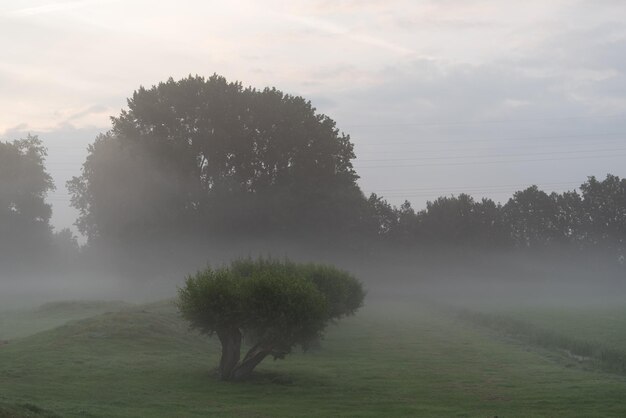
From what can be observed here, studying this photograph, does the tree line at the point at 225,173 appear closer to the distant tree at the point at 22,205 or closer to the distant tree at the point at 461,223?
the distant tree at the point at 22,205

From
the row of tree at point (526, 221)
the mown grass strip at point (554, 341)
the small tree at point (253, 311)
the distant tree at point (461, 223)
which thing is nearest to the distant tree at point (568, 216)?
the row of tree at point (526, 221)

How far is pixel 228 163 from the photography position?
289ft

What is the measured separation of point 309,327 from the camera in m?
33.8

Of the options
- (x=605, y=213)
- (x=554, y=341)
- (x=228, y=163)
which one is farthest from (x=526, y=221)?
(x=554, y=341)

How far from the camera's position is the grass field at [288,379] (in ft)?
86.7

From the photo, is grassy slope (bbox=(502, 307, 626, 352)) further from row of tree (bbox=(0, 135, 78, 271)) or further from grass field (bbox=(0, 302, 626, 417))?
row of tree (bbox=(0, 135, 78, 271))

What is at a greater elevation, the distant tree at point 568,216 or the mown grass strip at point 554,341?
the distant tree at point 568,216

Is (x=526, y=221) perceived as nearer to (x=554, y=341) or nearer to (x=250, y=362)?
(x=554, y=341)

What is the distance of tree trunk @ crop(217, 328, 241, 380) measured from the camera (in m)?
33.5

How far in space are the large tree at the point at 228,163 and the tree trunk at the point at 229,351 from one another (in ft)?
164

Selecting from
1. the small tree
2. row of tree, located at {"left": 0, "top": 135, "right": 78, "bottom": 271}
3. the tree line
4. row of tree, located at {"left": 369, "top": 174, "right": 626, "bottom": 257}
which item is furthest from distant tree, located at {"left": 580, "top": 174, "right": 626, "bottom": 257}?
the small tree

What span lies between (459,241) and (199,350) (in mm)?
94335

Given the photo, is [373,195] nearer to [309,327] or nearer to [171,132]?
[171,132]

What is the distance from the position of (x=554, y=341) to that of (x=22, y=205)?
84.3 m
